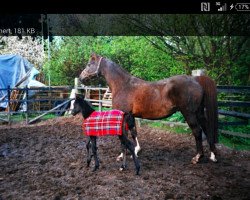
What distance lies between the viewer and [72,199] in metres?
3.48

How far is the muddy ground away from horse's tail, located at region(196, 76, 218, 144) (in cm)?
Result: 56

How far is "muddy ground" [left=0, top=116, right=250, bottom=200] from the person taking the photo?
12.1 ft

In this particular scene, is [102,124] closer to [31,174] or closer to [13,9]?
[31,174]

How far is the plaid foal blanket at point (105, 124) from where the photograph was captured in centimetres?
446

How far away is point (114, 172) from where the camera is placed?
4633mm

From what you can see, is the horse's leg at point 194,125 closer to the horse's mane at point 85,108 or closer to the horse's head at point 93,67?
the horse's mane at point 85,108

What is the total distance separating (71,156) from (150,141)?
7.49 feet

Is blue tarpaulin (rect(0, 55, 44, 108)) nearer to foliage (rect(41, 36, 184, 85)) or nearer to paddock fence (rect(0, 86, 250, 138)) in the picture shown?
foliage (rect(41, 36, 184, 85))

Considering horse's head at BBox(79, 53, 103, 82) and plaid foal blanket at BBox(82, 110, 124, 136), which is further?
horse's head at BBox(79, 53, 103, 82)

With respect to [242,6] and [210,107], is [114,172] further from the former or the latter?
[242,6]

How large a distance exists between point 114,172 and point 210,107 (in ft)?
6.95

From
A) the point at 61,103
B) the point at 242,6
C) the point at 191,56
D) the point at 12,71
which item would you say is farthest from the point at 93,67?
the point at 12,71

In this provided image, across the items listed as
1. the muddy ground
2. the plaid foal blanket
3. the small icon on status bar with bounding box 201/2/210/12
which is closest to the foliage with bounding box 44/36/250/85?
the muddy ground

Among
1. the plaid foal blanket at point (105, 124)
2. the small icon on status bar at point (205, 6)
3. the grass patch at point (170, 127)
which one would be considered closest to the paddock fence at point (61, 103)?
the grass patch at point (170, 127)
